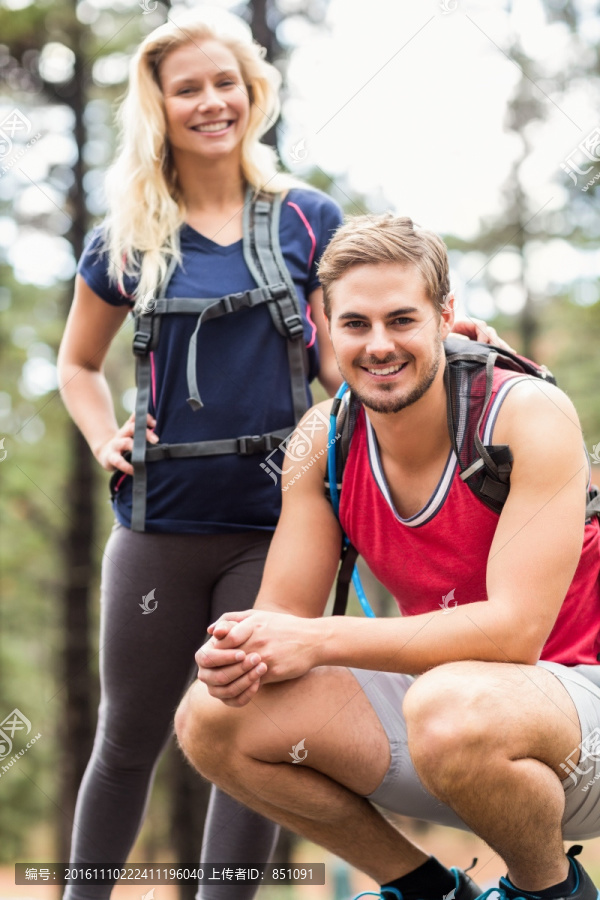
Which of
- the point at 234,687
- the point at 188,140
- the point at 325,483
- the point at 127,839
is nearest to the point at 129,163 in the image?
the point at 188,140

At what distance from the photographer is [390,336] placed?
7.99 ft

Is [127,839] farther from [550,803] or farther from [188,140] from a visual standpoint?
[188,140]

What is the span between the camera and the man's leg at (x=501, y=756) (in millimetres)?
2062

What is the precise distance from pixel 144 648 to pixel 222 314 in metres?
1.01

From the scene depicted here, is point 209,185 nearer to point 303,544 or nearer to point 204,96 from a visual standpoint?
point 204,96

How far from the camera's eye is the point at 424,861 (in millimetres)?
2395

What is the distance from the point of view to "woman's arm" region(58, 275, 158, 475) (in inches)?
118

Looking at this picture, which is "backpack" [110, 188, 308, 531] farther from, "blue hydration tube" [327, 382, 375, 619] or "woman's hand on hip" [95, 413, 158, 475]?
"blue hydration tube" [327, 382, 375, 619]

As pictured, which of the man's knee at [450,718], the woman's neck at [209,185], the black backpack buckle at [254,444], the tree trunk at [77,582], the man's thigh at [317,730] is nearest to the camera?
the man's knee at [450,718]

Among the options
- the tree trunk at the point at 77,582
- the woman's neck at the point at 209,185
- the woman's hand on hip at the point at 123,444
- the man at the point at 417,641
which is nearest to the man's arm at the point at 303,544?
the man at the point at 417,641

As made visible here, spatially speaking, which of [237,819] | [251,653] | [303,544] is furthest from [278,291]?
[237,819]

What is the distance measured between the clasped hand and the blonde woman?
1.33ft

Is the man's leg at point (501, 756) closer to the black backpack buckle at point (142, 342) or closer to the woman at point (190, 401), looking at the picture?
the woman at point (190, 401)

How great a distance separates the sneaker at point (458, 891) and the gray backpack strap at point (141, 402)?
3.87 ft
